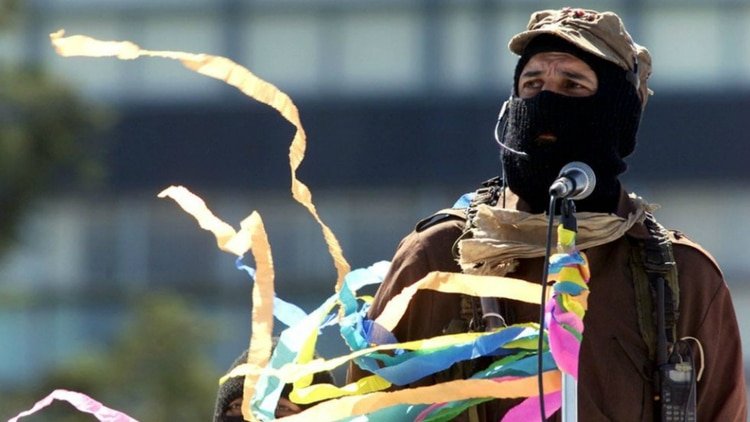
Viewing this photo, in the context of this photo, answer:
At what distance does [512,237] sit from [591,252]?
175mm

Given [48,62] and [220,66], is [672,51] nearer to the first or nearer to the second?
[48,62]

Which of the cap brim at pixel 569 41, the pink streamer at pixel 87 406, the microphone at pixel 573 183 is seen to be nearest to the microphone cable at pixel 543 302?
the microphone at pixel 573 183

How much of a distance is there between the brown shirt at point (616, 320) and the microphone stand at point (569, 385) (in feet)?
1.15

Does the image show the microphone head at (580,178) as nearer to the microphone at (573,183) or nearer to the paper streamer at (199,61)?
the microphone at (573,183)

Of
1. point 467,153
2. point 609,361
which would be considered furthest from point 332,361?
point 467,153

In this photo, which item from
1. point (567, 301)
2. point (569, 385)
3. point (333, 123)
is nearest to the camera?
point (569, 385)

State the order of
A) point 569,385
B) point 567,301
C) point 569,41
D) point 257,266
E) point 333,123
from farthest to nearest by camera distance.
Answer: point 333,123 < point 569,41 < point 257,266 < point 567,301 < point 569,385

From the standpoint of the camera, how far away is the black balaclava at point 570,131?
3613 millimetres

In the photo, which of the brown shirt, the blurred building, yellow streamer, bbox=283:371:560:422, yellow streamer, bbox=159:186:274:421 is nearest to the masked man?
the brown shirt

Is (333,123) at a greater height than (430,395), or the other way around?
(430,395)

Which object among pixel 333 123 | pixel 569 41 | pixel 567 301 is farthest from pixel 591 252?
pixel 333 123

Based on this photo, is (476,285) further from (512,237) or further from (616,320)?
(616,320)

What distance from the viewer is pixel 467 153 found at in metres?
17.4

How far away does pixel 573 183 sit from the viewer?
322cm
